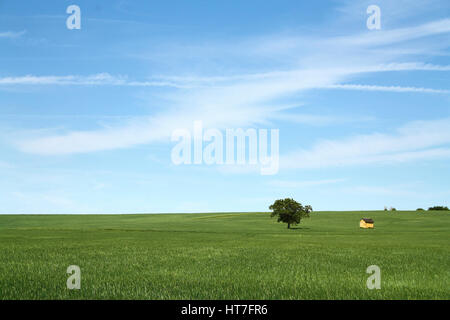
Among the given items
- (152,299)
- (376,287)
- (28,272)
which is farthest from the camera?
(28,272)

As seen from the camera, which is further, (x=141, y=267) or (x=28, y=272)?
(x=141, y=267)

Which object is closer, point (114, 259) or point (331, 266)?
point (331, 266)

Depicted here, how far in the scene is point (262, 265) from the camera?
21.0m

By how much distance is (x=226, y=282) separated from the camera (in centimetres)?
1488

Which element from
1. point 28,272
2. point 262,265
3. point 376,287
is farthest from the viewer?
point 262,265

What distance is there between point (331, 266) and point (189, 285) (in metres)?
9.31

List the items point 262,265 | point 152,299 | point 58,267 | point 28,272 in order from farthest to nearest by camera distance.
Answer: point 262,265, point 58,267, point 28,272, point 152,299
